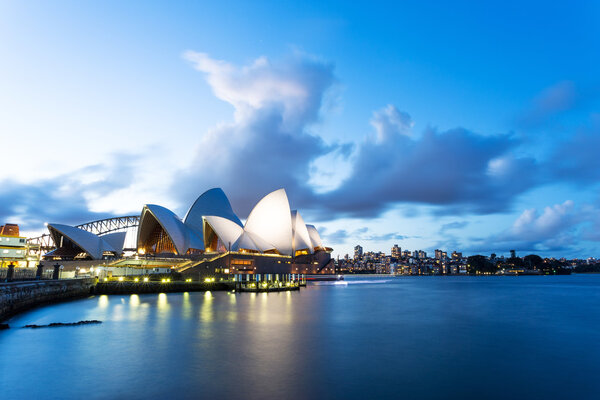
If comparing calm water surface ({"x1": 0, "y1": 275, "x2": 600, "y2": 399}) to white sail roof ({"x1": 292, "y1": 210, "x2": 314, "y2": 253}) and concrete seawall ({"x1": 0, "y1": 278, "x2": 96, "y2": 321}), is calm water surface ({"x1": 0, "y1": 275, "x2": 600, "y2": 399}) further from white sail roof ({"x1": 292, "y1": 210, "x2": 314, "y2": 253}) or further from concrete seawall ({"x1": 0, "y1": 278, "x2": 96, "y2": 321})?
white sail roof ({"x1": 292, "y1": 210, "x2": 314, "y2": 253})

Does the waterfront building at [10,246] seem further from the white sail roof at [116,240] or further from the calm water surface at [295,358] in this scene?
the white sail roof at [116,240]

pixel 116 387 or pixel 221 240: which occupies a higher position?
pixel 221 240

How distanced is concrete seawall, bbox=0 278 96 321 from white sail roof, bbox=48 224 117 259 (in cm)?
4154

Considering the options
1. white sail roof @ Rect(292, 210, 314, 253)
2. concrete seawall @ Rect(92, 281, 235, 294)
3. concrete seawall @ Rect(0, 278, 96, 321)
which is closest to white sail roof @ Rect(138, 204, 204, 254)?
white sail roof @ Rect(292, 210, 314, 253)

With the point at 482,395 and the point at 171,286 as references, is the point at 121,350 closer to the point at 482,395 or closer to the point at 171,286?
the point at 482,395

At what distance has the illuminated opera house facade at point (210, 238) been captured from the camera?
258ft

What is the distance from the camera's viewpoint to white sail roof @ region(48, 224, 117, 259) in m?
83.7

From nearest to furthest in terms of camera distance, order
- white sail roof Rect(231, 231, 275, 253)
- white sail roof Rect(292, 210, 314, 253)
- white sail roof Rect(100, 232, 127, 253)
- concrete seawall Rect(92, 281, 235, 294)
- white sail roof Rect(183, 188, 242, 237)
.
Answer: concrete seawall Rect(92, 281, 235, 294)
white sail roof Rect(231, 231, 275, 253)
white sail roof Rect(183, 188, 242, 237)
white sail roof Rect(292, 210, 314, 253)
white sail roof Rect(100, 232, 127, 253)

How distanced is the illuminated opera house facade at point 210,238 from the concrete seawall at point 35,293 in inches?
1145

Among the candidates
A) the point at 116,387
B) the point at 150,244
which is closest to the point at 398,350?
the point at 116,387

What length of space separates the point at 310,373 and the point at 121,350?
9.79 meters

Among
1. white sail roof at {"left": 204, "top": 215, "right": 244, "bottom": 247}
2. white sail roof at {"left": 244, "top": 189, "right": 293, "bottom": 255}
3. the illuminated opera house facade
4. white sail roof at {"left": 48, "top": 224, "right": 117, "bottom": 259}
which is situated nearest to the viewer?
the illuminated opera house facade

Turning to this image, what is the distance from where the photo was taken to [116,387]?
12.3 metres

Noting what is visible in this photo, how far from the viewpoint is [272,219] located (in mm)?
83875
